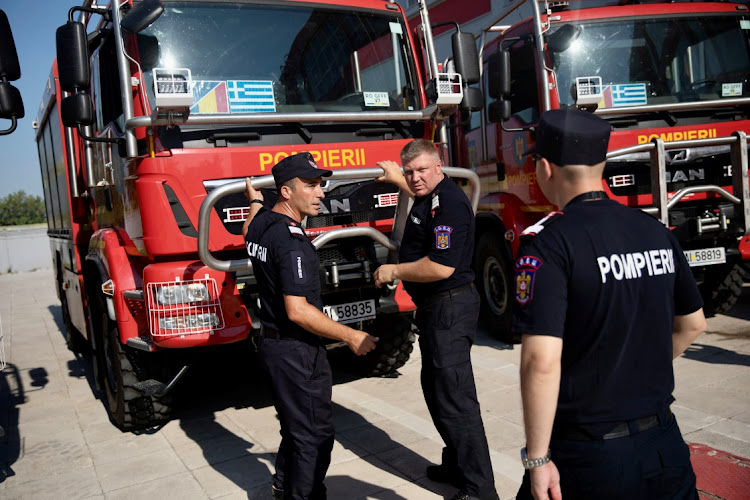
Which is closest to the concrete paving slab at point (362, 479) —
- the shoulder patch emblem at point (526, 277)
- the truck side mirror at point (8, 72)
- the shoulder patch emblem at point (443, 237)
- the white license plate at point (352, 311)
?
the white license plate at point (352, 311)

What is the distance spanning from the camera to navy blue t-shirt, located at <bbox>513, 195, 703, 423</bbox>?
1.64 m

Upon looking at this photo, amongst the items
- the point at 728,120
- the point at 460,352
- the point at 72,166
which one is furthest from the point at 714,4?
the point at 72,166

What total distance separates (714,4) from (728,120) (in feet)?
4.00

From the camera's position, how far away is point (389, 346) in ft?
17.7

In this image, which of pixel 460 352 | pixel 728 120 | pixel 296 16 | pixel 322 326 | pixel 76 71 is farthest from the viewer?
pixel 728 120

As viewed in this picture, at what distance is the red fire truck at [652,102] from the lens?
5254mm

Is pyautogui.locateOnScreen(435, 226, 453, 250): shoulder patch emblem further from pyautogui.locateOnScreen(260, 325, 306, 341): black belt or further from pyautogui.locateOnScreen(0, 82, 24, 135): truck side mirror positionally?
pyautogui.locateOnScreen(0, 82, 24, 135): truck side mirror

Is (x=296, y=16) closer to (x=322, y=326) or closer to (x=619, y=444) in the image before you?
(x=322, y=326)

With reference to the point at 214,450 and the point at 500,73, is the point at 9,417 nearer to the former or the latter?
the point at 214,450

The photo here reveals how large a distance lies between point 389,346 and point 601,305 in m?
3.83

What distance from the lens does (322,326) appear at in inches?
113

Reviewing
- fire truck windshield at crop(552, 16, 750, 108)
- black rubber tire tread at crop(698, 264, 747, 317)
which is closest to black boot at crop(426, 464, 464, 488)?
fire truck windshield at crop(552, 16, 750, 108)

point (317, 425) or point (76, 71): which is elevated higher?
point (76, 71)

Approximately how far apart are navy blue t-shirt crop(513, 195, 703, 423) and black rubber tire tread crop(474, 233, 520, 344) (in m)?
4.38
